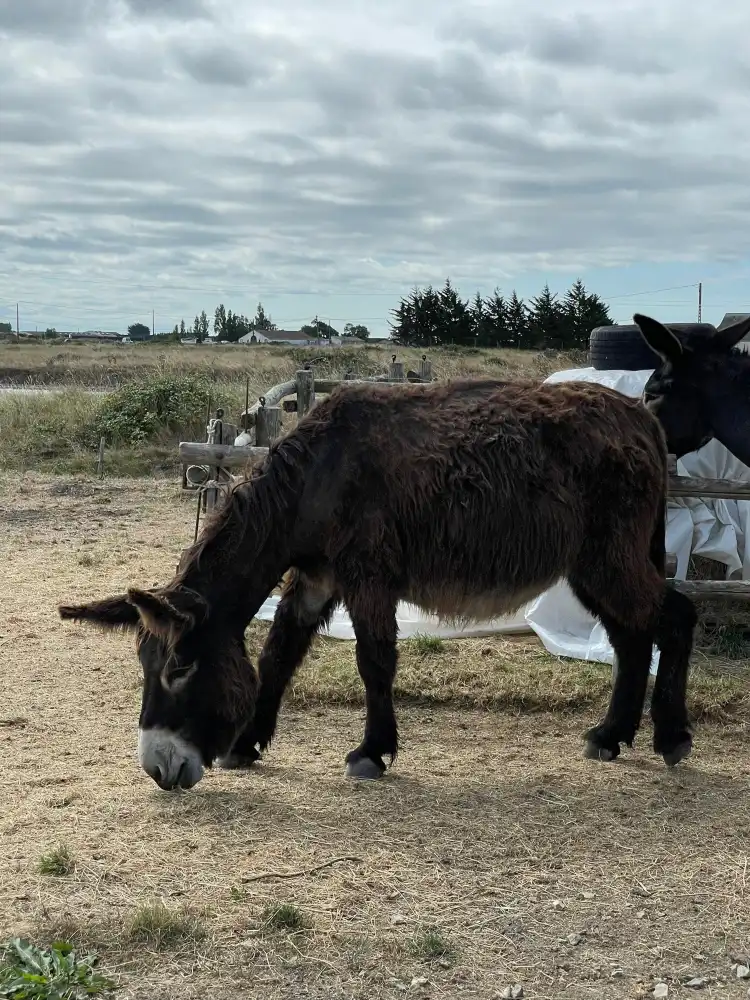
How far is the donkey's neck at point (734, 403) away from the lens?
5164 mm

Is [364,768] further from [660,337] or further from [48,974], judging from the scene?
[660,337]

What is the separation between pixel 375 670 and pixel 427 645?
2053 millimetres

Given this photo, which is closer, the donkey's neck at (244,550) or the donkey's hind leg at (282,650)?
the donkey's neck at (244,550)

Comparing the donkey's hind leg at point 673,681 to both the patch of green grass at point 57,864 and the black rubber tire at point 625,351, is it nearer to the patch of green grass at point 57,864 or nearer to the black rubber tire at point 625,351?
the black rubber tire at point 625,351

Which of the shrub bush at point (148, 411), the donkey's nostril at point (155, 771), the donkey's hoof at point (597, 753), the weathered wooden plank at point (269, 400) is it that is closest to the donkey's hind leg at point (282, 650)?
the donkey's nostril at point (155, 771)

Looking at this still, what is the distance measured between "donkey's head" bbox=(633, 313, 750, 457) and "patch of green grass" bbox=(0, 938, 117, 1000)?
3927 millimetres

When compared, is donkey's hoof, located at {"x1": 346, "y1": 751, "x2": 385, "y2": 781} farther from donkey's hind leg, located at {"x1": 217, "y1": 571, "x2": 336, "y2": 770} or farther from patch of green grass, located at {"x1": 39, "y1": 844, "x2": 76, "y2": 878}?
patch of green grass, located at {"x1": 39, "y1": 844, "x2": 76, "y2": 878}

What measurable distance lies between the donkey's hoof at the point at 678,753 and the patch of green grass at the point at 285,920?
7.81 ft

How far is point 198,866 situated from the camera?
3805 millimetres

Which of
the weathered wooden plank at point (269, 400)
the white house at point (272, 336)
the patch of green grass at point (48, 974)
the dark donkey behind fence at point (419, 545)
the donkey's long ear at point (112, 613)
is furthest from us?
the white house at point (272, 336)

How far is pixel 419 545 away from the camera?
4730mm

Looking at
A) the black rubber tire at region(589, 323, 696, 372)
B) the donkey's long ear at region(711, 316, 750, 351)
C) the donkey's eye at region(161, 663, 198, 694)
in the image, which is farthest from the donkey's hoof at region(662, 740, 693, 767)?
the black rubber tire at region(589, 323, 696, 372)

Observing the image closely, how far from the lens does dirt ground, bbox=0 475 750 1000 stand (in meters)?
3.14

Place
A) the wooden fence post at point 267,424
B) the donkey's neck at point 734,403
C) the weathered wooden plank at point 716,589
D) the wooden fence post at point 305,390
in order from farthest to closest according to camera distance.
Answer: the wooden fence post at point 305,390, the wooden fence post at point 267,424, the weathered wooden plank at point 716,589, the donkey's neck at point 734,403
